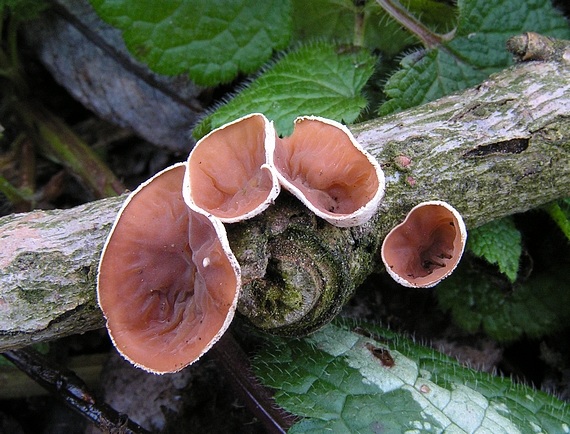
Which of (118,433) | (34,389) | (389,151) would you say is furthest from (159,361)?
(34,389)

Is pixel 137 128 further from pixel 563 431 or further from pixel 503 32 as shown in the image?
pixel 563 431

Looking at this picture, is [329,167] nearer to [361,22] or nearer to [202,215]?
[202,215]

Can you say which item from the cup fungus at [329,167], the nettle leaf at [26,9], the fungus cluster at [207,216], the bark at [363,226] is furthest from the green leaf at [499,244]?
the nettle leaf at [26,9]

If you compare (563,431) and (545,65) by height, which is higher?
(545,65)

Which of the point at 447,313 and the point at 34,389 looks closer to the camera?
the point at 34,389

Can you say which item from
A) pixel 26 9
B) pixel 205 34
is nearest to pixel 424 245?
pixel 205 34

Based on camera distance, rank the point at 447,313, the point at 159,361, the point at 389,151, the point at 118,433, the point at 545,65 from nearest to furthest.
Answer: the point at 159,361 < the point at 389,151 < the point at 118,433 < the point at 545,65 < the point at 447,313

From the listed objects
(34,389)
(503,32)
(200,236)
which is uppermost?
(503,32)
